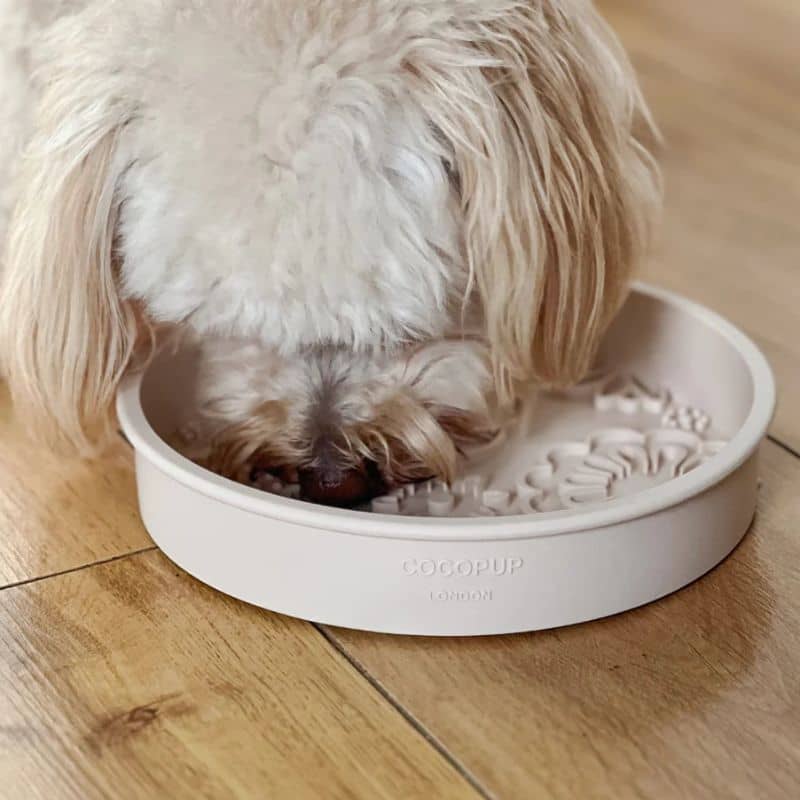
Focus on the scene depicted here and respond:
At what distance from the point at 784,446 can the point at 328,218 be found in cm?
57

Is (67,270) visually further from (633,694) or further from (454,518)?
(633,694)

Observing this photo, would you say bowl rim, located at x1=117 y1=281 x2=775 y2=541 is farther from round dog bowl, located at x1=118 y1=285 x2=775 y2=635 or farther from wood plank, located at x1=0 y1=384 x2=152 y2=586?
wood plank, located at x1=0 y1=384 x2=152 y2=586

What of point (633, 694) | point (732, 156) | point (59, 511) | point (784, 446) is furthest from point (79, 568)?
point (732, 156)

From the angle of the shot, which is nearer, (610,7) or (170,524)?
(170,524)

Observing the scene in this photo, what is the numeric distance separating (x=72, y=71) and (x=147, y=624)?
0.47 meters

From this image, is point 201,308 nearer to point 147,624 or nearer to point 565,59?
point 147,624

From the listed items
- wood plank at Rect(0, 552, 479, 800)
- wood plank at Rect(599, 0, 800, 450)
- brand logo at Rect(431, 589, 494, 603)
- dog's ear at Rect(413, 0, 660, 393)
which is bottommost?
wood plank at Rect(599, 0, 800, 450)

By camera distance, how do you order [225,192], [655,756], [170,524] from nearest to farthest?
[655,756] < [225,192] < [170,524]

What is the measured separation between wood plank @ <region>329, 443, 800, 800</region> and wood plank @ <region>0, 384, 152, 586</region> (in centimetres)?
27

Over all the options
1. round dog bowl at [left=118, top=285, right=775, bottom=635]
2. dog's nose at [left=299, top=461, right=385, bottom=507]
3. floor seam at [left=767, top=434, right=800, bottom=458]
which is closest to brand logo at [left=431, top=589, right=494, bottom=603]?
round dog bowl at [left=118, top=285, right=775, bottom=635]

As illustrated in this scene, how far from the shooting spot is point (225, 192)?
Answer: 116cm

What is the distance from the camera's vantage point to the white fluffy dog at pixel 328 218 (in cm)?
116

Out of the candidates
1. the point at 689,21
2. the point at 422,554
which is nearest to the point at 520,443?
the point at 422,554

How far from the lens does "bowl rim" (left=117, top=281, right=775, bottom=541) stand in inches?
44.1
